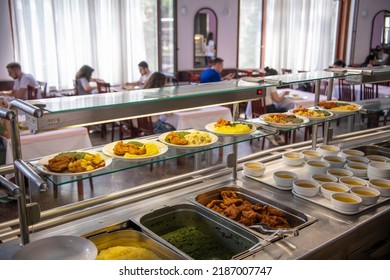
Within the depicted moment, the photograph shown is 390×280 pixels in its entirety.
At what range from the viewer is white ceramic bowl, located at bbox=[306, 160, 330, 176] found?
2008mm

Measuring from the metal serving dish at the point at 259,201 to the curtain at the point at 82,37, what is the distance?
496cm

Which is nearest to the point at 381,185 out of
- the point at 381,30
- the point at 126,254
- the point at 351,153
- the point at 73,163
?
the point at 351,153

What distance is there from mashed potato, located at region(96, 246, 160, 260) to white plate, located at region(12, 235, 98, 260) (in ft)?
0.42

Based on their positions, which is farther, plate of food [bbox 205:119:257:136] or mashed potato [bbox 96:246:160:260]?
plate of food [bbox 205:119:257:136]

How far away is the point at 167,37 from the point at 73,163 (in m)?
6.12

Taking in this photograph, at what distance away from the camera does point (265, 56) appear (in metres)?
8.27

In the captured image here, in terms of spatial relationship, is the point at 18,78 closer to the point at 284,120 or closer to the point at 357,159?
the point at 284,120

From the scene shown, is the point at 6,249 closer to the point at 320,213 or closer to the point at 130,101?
the point at 130,101

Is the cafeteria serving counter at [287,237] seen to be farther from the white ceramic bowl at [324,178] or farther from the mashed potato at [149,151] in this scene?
the mashed potato at [149,151]

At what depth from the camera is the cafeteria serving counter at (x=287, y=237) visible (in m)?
1.40

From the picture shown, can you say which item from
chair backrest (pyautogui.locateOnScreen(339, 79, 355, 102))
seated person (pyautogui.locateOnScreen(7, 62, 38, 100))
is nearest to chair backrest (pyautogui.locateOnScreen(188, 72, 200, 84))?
chair backrest (pyautogui.locateOnScreen(339, 79, 355, 102))

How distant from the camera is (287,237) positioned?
1468mm

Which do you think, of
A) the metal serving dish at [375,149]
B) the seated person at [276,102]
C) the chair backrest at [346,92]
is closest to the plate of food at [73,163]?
the metal serving dish at [375,149]

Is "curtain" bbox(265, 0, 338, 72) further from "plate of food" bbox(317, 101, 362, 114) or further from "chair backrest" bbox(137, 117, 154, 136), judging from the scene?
"plate of food" bbox(317, 101, 362, 114)
